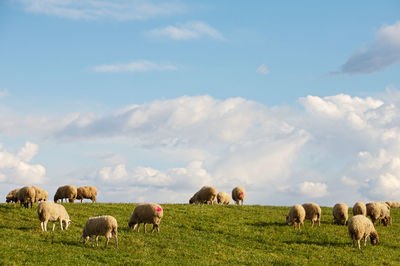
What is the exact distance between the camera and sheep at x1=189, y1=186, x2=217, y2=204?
166 ft

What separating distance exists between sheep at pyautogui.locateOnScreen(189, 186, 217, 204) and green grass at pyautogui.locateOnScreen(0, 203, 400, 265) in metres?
7.63

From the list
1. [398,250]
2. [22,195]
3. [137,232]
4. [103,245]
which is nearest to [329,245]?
[398,250]

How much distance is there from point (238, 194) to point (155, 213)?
2570 cm

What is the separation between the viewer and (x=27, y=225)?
3134cm

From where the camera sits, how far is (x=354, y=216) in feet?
109

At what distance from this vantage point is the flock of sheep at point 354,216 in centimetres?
3238

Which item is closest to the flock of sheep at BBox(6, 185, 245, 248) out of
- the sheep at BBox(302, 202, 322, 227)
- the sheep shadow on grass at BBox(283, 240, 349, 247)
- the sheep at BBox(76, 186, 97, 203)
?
the sheep at BBox(76, 186, 97, 203)

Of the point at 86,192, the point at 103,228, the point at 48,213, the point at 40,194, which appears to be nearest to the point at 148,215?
the point at 103,228

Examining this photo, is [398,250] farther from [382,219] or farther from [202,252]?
[202,252]

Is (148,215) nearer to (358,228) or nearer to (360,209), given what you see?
(358,228)

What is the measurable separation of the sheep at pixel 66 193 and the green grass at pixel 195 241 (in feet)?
30.3

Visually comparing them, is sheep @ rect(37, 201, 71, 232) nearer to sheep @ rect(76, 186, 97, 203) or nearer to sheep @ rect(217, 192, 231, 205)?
sheep @ rect(76, 186, 97, 203)

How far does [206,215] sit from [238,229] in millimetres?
4765

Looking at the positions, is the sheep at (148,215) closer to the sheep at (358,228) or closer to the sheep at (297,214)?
the sheep at (297,214)
